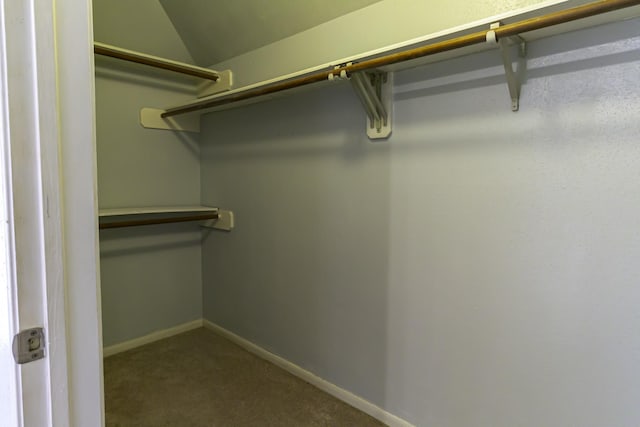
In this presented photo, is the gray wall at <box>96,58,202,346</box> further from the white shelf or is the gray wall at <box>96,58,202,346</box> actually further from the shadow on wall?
the shadow on wall

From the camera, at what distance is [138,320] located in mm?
2725

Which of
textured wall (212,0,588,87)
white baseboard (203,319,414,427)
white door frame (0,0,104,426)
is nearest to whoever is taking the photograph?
white door frame (0,0,104,426)

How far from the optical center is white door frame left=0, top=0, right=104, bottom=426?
60 cm

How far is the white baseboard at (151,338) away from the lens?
2588 mm

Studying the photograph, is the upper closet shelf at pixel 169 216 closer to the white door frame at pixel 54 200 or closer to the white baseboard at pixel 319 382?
the white baseboard at pixel 319 382

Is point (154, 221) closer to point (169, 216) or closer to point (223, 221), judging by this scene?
point (169, 216)

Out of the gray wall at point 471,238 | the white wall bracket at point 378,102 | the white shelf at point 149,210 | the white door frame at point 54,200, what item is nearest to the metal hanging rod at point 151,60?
the gray wall at point 471,238

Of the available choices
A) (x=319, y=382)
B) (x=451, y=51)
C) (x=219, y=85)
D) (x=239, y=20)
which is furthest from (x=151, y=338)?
(x=451, y=51)

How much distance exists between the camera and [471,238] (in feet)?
5.15

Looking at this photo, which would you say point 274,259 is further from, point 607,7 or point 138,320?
point 607,7

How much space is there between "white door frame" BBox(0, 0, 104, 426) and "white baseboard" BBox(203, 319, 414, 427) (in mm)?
1491

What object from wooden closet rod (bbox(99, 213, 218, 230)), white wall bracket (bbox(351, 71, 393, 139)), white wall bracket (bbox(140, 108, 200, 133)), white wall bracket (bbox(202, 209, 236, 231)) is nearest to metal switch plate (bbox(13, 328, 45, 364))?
white wall bracket (bbox(351, 71, 393, 139))

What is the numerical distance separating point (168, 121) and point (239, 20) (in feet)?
3.01

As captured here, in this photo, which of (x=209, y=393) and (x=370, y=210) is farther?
(x=209, y=393)
